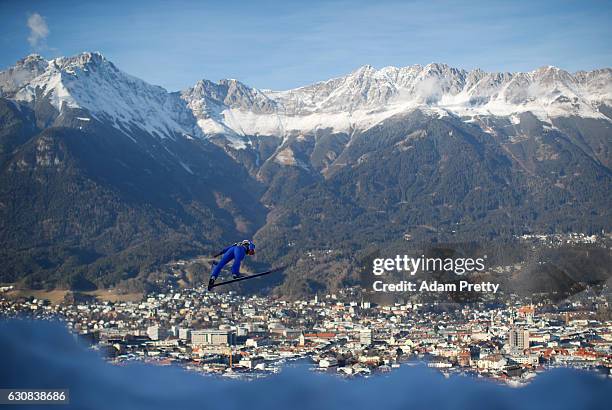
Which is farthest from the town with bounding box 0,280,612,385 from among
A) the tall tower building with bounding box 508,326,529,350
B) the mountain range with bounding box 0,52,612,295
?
the mountain range with bounding box 0,52,612,295

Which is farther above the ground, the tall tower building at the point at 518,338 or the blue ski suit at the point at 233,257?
the blue ski suit at the point at 233,257

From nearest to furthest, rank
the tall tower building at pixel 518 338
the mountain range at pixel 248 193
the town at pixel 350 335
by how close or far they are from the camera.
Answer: the town at pixel 350 335, the tall tower building at pixel 518 338, the mountain range at pixel 248 193

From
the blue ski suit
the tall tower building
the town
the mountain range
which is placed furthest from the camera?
the mountain range

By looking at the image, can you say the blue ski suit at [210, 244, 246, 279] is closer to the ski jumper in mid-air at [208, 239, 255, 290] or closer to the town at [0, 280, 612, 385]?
the ski jumper in mid-air at [208, 239, 255, 290]

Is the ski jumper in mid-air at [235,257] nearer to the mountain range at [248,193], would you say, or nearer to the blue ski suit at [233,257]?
the blue ski suit at [233,257]

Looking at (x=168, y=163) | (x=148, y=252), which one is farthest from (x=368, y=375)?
(x=168, y=163)

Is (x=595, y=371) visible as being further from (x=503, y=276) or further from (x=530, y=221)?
(x=530, y=221)

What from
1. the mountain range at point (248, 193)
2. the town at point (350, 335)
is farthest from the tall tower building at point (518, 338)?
the mountain range at point (248, 193)
